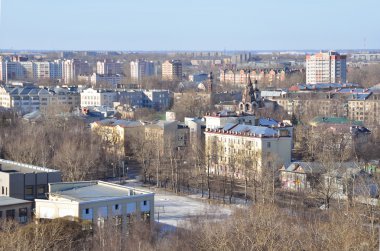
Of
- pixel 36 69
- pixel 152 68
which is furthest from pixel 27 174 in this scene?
pixel 152 68

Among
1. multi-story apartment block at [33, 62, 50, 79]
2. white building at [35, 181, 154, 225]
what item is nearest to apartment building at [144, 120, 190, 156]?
white building at [35, 181, 154, 225]

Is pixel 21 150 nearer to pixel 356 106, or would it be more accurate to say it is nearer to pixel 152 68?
pixel 356 106

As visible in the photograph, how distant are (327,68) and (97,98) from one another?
61.5 ft

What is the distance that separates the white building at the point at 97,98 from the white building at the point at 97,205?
2309 cm

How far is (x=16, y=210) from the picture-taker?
1255 cm

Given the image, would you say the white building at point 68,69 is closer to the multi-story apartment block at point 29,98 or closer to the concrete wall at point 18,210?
the multi-story apartment block at point 29,98

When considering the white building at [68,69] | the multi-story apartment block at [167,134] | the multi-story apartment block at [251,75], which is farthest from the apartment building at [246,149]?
the white building at [68,69]

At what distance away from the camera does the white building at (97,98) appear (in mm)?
36406

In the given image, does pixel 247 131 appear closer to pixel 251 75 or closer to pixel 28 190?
pixel 28 190

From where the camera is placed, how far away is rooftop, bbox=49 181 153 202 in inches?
506

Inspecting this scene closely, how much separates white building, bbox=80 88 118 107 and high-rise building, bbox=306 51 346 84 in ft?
56.4

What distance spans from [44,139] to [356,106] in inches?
618

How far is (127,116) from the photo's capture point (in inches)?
1211

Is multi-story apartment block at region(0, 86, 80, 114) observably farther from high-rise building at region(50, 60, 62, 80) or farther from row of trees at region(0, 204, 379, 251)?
high-rise building at region(50, 60, 62, 80)
